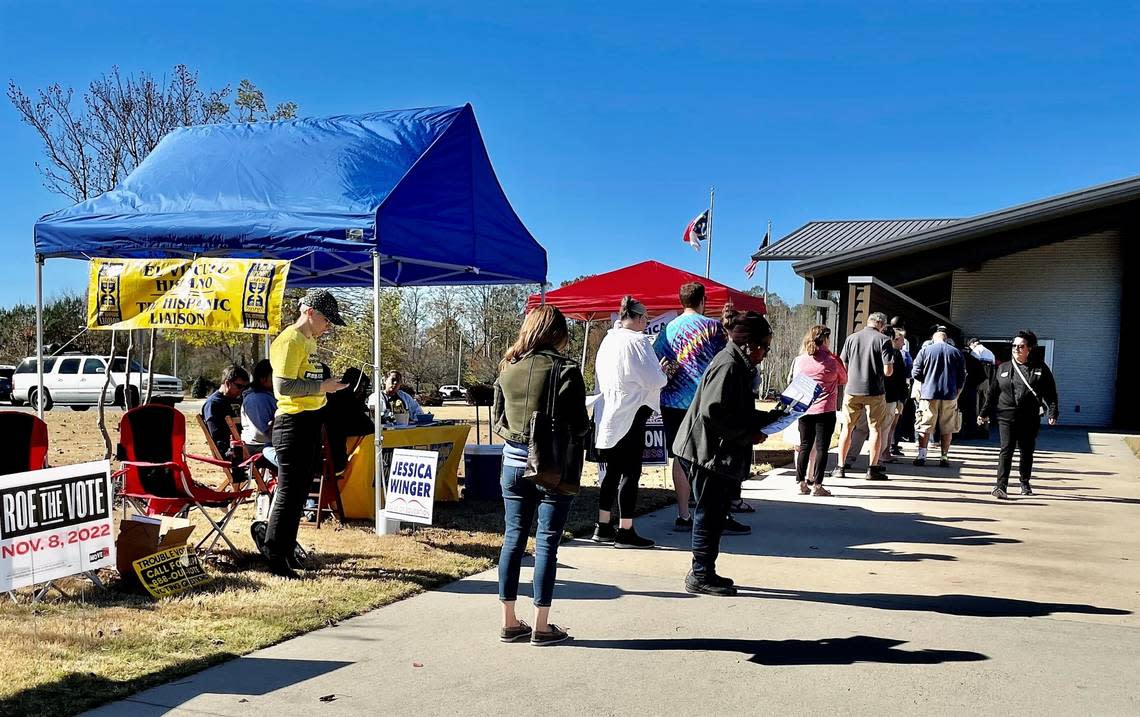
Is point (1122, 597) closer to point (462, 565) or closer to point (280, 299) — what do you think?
point (462, 565)

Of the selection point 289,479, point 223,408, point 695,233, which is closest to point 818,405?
point 289,479

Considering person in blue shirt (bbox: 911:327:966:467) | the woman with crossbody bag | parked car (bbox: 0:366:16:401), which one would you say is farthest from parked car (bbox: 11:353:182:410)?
the woman with crossbody bag

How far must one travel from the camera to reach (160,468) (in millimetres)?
5824

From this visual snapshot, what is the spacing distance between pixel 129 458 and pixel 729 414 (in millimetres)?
3856

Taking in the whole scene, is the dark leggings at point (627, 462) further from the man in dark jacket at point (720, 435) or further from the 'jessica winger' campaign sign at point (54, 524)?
the 'jessica winger' campaign sign at point (54, 524)

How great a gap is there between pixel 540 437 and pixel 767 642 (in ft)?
5.45

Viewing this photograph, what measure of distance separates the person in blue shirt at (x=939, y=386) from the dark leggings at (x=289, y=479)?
29.6 ft

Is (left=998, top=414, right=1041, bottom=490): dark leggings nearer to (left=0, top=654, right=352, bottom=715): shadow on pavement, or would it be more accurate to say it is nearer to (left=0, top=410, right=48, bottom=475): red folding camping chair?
(left=0, top=654, right=352, bottom=715): shadow on pavement

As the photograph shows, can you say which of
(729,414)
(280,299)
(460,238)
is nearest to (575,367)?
(729,414)

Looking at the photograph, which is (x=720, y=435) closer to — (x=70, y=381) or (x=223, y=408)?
(x=223, y=408)

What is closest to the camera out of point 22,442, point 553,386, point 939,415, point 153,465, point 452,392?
point 553,386

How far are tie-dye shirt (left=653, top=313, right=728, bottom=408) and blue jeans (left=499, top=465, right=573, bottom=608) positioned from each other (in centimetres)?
331

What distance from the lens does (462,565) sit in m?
5.97

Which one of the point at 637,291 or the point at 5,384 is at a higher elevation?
the point at 637,291
